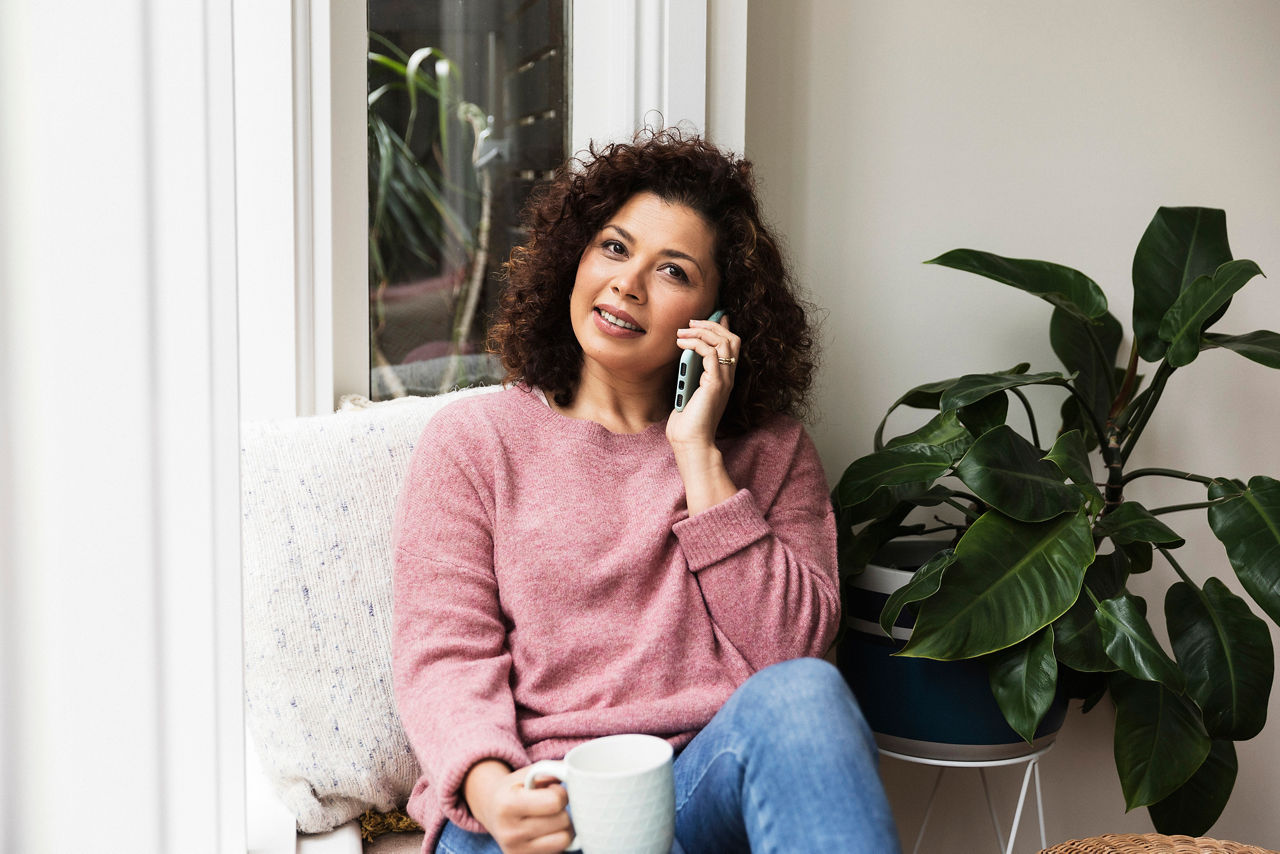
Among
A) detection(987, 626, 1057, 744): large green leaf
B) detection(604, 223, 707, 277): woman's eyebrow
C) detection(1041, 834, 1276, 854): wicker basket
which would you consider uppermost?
detection(604, 223, 707, 277): woman's eyebrow

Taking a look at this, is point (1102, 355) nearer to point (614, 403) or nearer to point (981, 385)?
point (981, 385)

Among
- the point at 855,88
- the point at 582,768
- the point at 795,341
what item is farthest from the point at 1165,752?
the point at 855,88

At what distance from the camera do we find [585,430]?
1344mm

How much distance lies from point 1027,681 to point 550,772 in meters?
0.83

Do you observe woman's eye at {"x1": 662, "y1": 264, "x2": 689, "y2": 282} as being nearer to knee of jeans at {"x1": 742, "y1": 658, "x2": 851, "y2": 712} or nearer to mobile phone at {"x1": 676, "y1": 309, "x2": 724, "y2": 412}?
mobile phone at {"x1": 676, "y1": 309, "x2": 724, "y2": 412}

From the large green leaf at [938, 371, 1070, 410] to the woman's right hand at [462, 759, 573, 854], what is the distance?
2.81 feet

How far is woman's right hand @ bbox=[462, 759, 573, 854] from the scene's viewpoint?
90cm

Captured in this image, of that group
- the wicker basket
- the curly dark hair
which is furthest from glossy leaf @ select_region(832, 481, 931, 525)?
the wicker basket

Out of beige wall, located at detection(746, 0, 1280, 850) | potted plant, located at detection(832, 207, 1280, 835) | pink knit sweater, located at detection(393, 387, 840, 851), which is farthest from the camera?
beige wall, located at detection(746, 0, 1280, 850)

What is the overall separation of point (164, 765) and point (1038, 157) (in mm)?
1823

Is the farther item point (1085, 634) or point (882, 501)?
point (882, 501)

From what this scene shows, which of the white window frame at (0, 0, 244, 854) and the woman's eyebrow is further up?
the woman's eyebrow

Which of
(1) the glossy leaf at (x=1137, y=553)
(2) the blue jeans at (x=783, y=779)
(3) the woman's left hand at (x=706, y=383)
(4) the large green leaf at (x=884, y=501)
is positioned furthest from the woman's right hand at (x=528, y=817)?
(1) the glossy leaf at (x=1137, y=553)

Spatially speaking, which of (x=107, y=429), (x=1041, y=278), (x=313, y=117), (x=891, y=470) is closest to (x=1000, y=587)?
(x=891, y=470)
